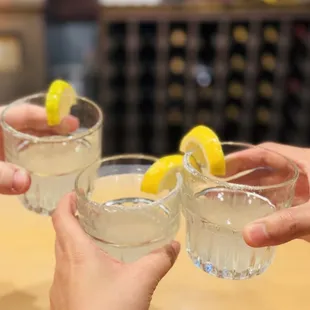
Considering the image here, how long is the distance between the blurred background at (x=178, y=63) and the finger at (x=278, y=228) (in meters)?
1.44

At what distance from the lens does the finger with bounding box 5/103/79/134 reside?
1.00 metres

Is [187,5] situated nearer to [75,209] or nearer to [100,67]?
[100,67]

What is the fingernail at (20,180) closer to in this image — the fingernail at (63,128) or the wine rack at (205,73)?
the fingernail at (63,128)

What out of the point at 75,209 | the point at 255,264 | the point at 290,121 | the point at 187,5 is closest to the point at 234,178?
the point at 255,264

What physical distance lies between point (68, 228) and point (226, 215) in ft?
0.71

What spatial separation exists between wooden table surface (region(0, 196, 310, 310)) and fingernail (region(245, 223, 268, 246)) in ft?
0.61

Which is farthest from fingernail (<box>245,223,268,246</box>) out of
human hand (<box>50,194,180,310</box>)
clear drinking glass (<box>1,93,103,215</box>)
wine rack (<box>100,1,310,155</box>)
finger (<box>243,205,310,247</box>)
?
wine rack (<box>100,1,310,155</box>)

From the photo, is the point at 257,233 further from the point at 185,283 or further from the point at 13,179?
the point at 13,179

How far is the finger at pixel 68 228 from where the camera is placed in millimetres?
747

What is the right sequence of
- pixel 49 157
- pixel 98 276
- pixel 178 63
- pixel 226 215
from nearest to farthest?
1. pixel 98 276
2. pixel 226 215
3. pixel 49 157
4. pixel 178 63

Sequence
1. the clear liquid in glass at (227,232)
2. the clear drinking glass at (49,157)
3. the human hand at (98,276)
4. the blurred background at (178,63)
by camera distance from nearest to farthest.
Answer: the human hand at (98,276)
the clear liquid in glass at (227,232)
the clear drinking glass at (49,157)
the blurred background at (178,63)

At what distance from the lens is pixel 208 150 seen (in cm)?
83

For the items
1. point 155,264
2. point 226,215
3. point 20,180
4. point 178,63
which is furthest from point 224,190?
point 178,63

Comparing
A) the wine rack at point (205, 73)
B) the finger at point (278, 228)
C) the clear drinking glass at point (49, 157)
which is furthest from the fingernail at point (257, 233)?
the wine rack at point (205, 73)
